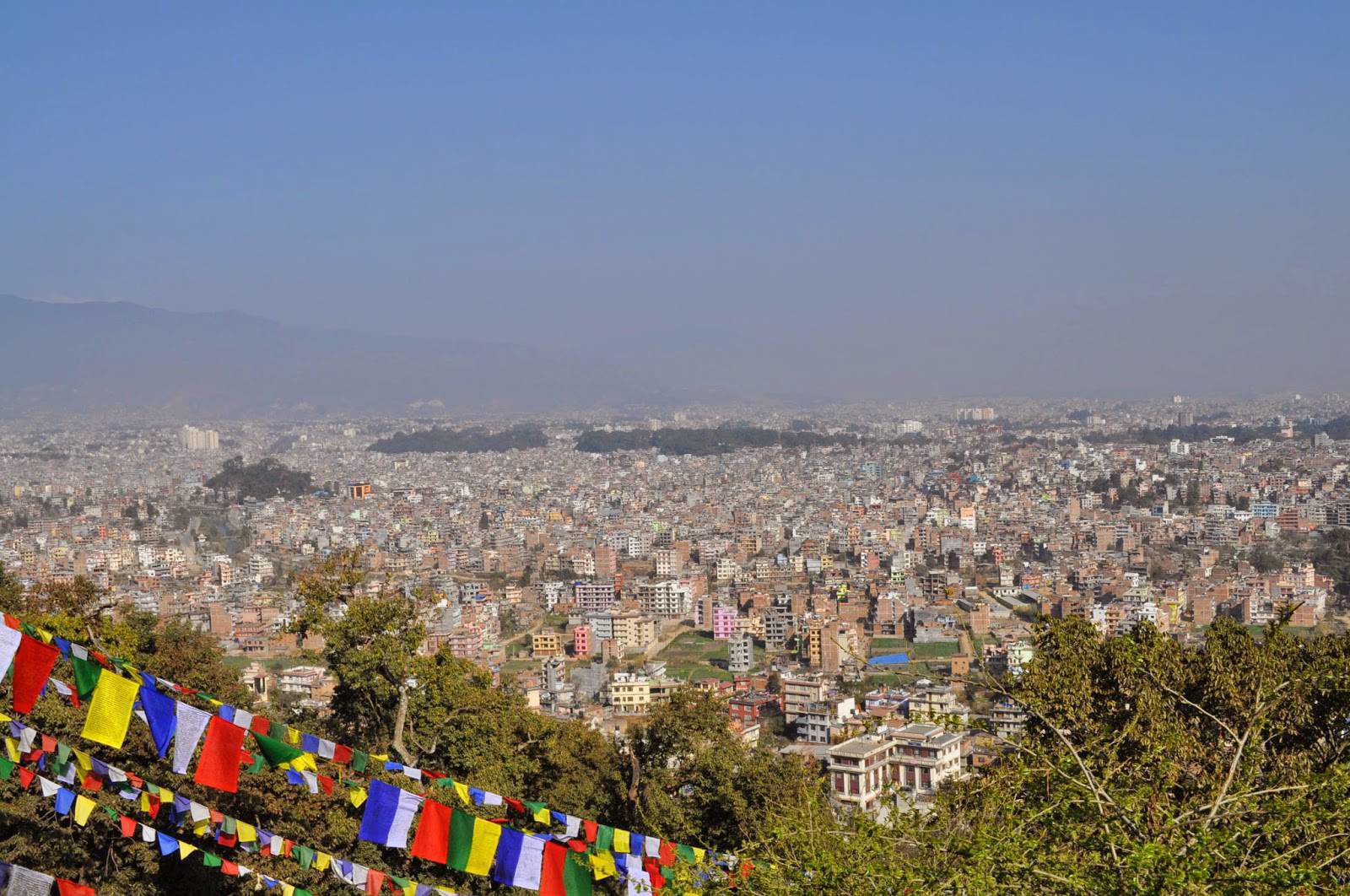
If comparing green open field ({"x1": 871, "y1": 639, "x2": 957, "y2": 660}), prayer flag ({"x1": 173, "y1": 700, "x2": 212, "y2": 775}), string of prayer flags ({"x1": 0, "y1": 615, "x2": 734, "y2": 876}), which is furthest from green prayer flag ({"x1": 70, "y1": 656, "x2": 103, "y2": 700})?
green open field ({"x1": 871, "y1": 639, "x2": 957, "y2": 660})

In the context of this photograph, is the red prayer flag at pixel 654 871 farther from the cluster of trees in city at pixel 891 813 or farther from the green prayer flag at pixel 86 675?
the green prayer flag at pixel 86 675

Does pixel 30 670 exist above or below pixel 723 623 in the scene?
above

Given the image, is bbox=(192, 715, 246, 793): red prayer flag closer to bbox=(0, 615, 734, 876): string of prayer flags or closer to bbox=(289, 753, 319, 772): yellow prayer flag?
bbox=(0, 615, 734, 876): string of prayer flags

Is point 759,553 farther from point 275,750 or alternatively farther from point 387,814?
point 275,750

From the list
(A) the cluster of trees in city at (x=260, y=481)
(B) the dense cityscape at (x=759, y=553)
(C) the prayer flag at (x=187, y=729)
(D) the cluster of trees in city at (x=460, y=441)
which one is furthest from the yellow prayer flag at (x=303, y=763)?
(D) the cluster of trees in city at (x=460, y=441)

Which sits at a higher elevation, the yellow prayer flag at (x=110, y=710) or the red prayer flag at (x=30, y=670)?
the red prayer flag at (x=30, y=670)

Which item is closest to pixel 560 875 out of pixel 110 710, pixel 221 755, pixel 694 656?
pixel 221 755
